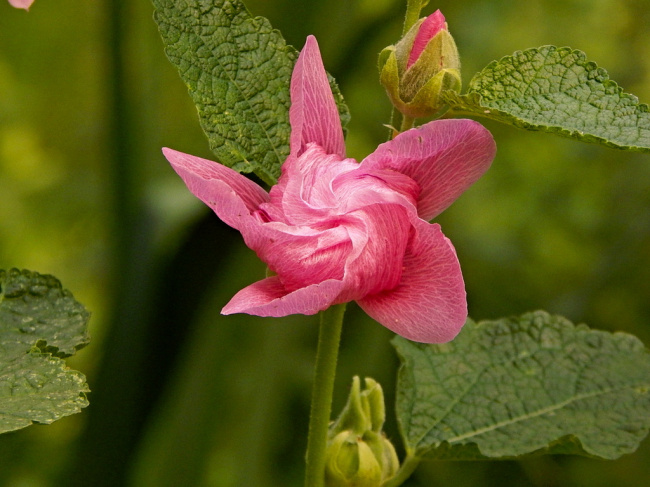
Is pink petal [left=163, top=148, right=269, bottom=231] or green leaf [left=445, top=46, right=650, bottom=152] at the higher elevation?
pink petal [left=163, top=148, right=269, bottom=231]

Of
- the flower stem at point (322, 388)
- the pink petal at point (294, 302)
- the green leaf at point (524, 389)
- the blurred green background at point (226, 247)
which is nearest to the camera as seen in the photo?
the pink petal at point (294, 302)

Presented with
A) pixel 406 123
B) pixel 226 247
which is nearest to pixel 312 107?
pixel 406 123

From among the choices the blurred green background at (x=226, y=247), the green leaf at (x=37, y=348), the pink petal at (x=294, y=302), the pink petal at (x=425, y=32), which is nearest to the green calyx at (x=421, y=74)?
the pink petal at (x=425, y=32)

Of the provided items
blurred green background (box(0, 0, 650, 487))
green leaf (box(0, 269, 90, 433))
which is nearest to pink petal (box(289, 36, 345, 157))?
green leaf (box(0, 269, 90, 433))

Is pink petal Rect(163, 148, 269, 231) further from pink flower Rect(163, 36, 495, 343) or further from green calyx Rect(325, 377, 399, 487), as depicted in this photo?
green calyx Rect(325, 377, 399, 487)

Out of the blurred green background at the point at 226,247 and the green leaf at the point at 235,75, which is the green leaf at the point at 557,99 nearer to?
the green leaf at the point at 235,75

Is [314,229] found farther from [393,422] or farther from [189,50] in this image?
[393,422]
